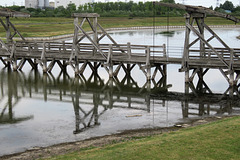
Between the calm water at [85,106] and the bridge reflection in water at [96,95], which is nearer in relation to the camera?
the calm water at [85,106]

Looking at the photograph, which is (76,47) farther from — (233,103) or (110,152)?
(110,152)

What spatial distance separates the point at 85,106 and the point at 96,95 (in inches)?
139

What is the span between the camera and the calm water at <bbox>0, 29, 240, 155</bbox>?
855 inches

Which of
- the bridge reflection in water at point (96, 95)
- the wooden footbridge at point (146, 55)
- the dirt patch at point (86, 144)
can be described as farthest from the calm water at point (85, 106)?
the wooden footbridge at point (146, 55)

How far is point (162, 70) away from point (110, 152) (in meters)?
20.3

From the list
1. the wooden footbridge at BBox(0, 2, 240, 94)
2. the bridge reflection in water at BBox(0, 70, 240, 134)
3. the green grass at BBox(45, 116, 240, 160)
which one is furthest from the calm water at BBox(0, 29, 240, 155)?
the green grass at BBox(45, 116, 240, 160)

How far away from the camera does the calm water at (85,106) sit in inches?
855

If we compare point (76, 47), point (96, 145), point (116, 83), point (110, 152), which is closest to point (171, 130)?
point (96, 145)

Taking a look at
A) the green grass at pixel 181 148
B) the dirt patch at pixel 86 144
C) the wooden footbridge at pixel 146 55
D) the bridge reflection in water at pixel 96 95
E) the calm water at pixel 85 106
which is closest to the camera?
the green grass at pixel 181 148

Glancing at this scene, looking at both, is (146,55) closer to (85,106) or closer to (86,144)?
(85,106)

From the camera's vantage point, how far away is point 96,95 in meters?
30.9

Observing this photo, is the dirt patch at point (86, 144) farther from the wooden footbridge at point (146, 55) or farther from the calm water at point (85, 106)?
the wooden footbridge at point (146, 55)

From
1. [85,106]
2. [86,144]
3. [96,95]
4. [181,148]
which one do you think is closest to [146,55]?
[96,95]

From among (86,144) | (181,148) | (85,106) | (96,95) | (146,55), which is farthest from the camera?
(146,55)
